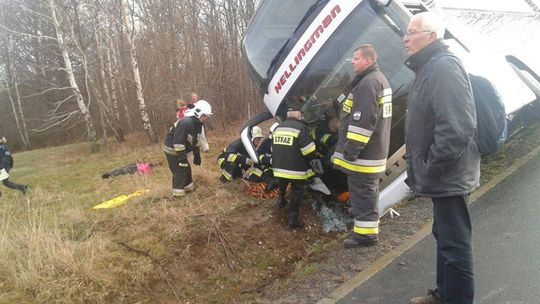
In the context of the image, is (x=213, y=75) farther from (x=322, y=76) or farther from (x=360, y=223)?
(x=360, y=223)

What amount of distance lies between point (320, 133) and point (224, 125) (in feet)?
42.9

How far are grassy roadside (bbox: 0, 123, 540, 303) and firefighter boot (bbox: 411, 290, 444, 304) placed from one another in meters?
1.12

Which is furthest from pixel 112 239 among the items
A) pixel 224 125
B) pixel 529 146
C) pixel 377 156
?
pixel 224 125

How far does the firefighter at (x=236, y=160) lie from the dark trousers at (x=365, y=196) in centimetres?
294

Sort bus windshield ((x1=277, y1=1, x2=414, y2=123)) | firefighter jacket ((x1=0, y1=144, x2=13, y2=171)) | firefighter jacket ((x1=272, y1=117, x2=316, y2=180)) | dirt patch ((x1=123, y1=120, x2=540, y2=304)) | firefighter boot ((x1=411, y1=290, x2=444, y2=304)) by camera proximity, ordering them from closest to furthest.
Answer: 1. firefighter boot ((x1=411, y1=290, x2=444, y2=304))
2. dirt patch ((x1=123, y1=120, x2=540, y2=304))
3. bus windshield ((x1=277, y1=1, x2=414, y2=123))
4. firefighter jacket ((x1=272, y1=117, x2=316, y2=180))
5. firefighter jacket ((x1=0, y1=144, x2=13, y2=171))

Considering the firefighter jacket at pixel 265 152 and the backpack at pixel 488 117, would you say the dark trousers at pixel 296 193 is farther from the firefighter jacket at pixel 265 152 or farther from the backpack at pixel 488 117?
the backpack at pixel 488 117

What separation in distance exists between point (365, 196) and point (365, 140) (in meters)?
0.59

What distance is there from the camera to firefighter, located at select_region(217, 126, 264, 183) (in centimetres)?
695

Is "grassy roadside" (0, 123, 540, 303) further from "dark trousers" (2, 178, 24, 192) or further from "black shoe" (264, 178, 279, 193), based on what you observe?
"dark trousers" (2, 178, 24, 192)

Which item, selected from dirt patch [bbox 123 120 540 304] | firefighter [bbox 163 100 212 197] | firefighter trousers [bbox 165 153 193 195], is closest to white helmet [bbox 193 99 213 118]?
firefighter [bbox 163 100 212 197]

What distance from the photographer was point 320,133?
5242 mm

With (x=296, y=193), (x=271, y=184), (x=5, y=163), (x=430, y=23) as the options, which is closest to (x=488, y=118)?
(x=430, y=23)

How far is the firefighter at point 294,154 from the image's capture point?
484 centimetres

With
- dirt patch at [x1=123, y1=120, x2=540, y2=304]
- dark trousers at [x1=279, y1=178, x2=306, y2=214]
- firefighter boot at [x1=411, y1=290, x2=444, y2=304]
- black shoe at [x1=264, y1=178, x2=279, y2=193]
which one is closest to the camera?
firefighter boot at [x1=411, y1=290, x2=444, y2=304]
